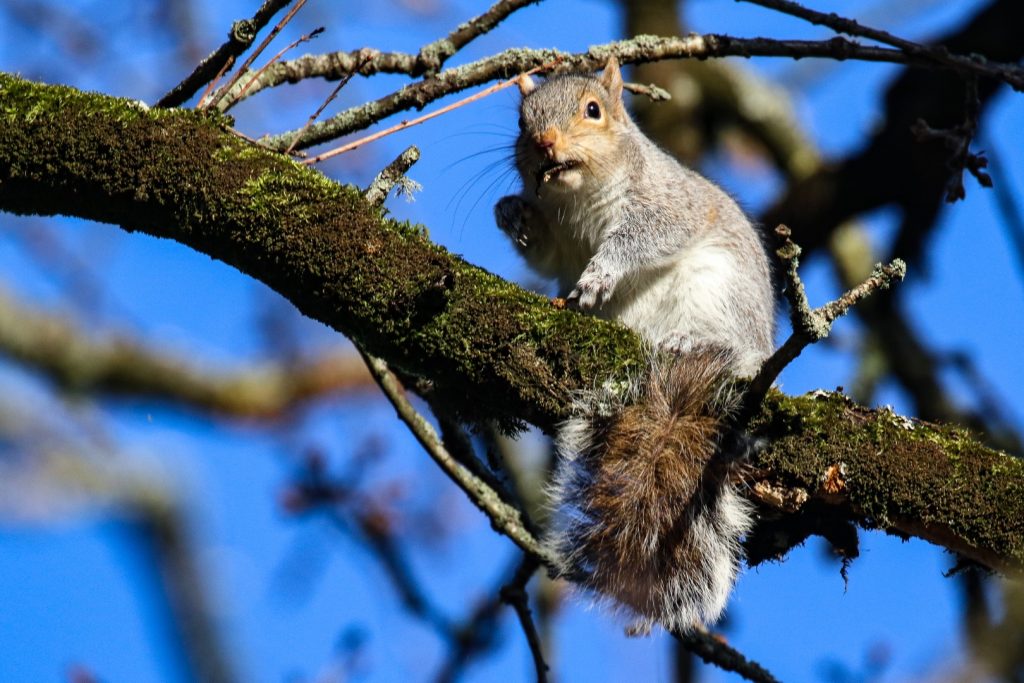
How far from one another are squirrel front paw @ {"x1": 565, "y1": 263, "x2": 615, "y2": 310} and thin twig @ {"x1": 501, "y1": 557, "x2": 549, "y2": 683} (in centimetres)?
88

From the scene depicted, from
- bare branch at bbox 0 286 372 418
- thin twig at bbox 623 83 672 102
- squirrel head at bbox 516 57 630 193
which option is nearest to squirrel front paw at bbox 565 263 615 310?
squirrel head at bbox 516 57 630 193

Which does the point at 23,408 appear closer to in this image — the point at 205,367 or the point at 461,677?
Answer: the point at 205,367

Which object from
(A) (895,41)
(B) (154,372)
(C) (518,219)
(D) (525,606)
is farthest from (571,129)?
(B) (154,372)

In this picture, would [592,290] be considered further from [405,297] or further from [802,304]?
[802,304]

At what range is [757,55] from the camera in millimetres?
3598

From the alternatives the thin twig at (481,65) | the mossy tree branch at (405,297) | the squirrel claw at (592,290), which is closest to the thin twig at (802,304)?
the mossy tree branch at (405,297)

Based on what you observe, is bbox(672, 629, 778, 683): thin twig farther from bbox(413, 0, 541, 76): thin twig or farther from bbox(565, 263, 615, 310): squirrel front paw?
bbox(413, 0, 541, 76): thin twig

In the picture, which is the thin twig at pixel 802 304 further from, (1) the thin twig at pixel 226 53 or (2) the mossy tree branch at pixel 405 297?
(1) the thin twig at pixel 226 53

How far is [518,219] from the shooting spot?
4227 millimetres

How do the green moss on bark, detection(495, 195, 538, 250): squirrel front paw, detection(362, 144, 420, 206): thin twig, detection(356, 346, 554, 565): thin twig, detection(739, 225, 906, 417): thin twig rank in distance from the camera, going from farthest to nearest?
detection(495, 195, 538, 250): squirrel front paw → detection(356, 346, 554, 565): thin twig → detection(362, 144, 420, 206): thin twig → the green moss on bark → detection(739, 225, 906, 417): thin twig

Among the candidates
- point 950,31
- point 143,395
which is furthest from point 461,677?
point 950,31

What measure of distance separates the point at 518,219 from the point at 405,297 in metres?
1.64

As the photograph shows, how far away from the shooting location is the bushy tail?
2832 millimetres

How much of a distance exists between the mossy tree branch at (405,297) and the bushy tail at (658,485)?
105 mm
